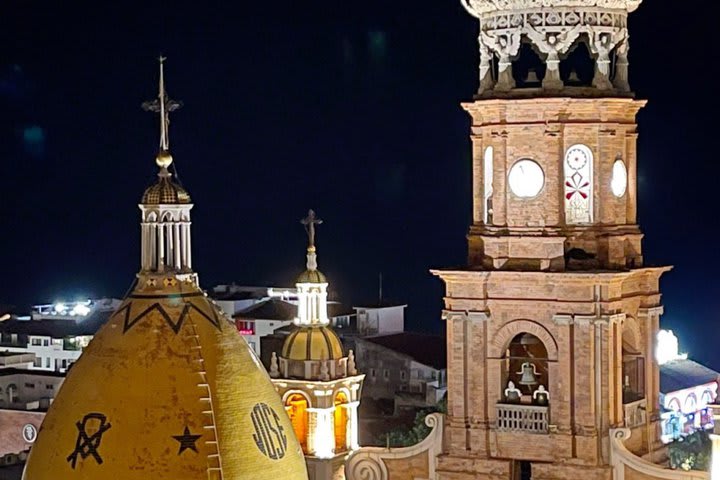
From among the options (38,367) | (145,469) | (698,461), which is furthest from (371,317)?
(145,469)

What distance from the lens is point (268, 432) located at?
1336 inches

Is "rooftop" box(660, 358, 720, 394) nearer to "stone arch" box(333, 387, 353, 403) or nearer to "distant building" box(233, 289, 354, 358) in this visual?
"distant building" box(233, 289, 354, 358)

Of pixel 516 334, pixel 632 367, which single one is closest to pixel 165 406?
pixel 516 334

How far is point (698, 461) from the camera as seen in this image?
53312 millimetres

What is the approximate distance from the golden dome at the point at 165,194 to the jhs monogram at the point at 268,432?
338 centimetres

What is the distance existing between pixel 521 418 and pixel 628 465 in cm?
210

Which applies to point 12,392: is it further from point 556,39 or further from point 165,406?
point 165,406

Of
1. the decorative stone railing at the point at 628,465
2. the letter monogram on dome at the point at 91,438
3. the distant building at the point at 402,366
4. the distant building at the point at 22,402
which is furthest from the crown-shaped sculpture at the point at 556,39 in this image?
the distant building at the point at 402,366

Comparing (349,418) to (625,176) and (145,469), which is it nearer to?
(625,176)

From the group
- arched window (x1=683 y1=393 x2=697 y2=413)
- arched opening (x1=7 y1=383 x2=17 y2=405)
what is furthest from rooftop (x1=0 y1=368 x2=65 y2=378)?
arched window (x1=683 y1=393 x2=697 y2=413)

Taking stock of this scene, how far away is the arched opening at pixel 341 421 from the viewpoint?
43.8 m

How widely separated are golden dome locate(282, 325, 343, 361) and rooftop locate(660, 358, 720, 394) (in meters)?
31.6

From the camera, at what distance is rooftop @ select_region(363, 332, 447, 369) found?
81.4m

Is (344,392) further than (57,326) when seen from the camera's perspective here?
No
